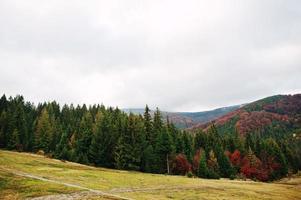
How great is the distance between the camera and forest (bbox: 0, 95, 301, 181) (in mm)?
87562

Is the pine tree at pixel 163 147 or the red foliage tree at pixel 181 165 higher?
the pine tree at pixel 163 147

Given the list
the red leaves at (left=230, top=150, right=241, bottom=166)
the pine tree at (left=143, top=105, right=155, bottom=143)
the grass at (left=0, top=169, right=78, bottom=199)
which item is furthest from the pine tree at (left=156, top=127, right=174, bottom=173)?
the grass at (left=0, top=169, right=78, bottom=199)

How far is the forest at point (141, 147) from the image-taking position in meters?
87.6

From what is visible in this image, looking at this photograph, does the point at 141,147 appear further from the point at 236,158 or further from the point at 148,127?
the point at 236,158

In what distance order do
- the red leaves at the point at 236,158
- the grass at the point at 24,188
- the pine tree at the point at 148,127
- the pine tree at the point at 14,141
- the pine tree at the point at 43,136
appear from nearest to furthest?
1. the grass at the point at 24,188
2. the pine tree at the point at 148,127
3. the pine tree at the point at 14,141
4. the pine tree at the point at 43,136
5. the red leaves at the point at 236,158

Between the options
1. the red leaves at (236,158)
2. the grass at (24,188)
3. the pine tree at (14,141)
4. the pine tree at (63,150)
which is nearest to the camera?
the grass at (24,188)

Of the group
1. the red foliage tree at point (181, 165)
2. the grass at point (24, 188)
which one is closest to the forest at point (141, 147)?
the red foliage tree at point (181, 165)

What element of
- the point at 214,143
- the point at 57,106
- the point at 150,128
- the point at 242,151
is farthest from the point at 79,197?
the point at 57,106

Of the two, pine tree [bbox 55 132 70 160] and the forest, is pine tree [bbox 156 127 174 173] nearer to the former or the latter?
the forest

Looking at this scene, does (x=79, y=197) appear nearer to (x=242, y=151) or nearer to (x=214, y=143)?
(x=214, y=143)

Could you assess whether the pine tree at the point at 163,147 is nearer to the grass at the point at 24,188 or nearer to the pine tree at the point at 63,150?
the pine tree at the point at 63,150

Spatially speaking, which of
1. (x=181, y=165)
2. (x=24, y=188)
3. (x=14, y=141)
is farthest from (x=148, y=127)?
(x=24, y=188)

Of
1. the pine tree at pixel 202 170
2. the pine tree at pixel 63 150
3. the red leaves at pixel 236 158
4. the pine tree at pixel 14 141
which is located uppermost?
the pine tree at pixel 14 141

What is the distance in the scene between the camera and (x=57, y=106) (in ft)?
544
